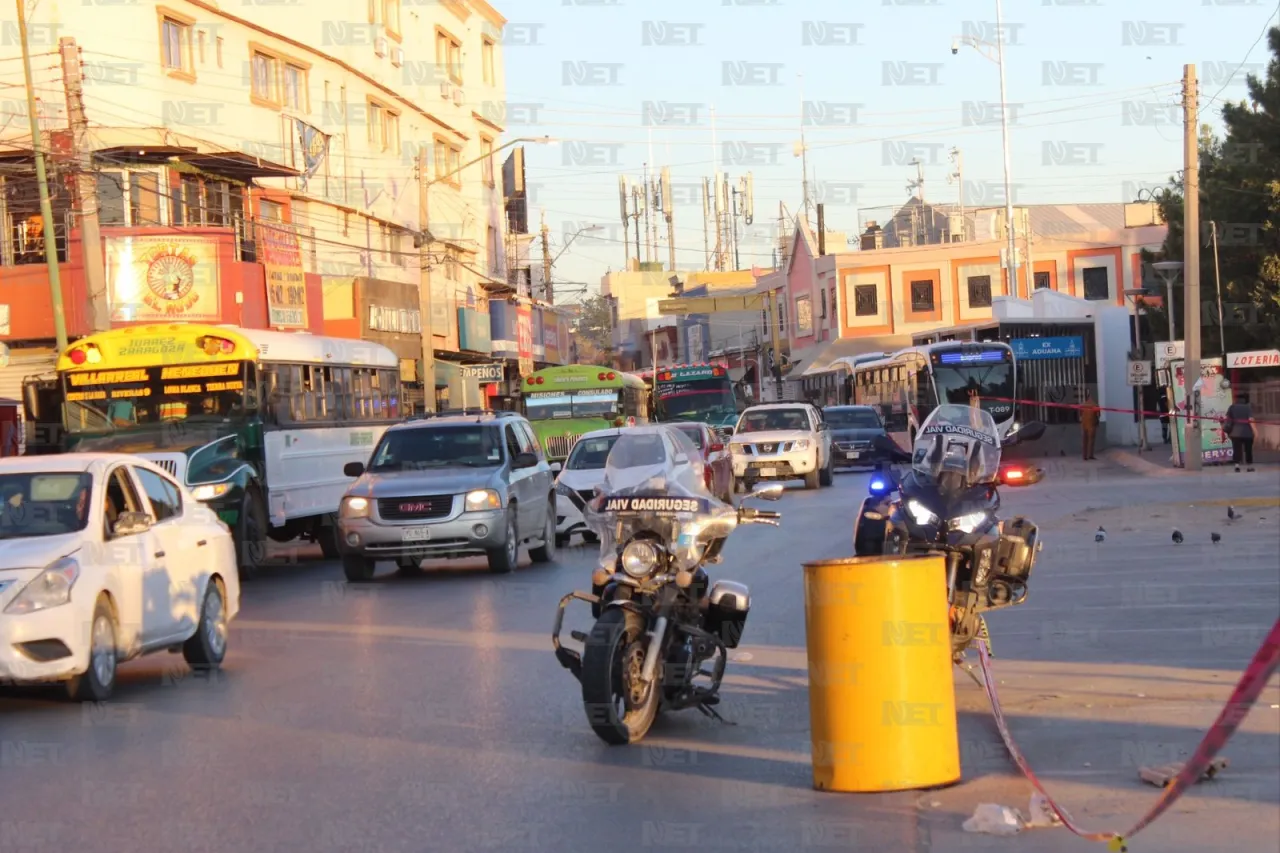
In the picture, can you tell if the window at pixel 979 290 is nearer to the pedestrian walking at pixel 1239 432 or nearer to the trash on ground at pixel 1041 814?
the pedestrian walking at pixel 1239 432

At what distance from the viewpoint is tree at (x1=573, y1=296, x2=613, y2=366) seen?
12525 centimetres

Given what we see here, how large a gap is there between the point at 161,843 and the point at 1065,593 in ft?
33.4

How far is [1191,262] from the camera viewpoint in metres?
32.2

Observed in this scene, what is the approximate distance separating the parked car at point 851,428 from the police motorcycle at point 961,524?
1163 inches

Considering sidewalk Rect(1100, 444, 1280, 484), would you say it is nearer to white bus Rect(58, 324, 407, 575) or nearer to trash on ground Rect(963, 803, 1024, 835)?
white bus Rect(58, 324, 407, 575)

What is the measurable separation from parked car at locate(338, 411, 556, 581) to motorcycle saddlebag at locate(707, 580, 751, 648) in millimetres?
9709

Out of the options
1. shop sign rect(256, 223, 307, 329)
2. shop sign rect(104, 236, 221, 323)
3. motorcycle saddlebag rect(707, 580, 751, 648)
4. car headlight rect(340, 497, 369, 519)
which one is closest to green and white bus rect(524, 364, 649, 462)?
shop sign rect(256, 223, 307, 329)

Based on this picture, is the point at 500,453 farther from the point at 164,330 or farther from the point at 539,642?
the point at 539,642

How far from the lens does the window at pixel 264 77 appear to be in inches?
1644

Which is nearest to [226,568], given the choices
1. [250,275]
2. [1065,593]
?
[1065,593]

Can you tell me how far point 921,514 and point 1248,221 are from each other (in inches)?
1296

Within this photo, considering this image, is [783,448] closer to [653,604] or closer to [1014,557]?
[1014,557]

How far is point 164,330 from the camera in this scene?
21547 mm

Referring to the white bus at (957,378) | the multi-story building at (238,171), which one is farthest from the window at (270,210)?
the white bus at (957,378)
